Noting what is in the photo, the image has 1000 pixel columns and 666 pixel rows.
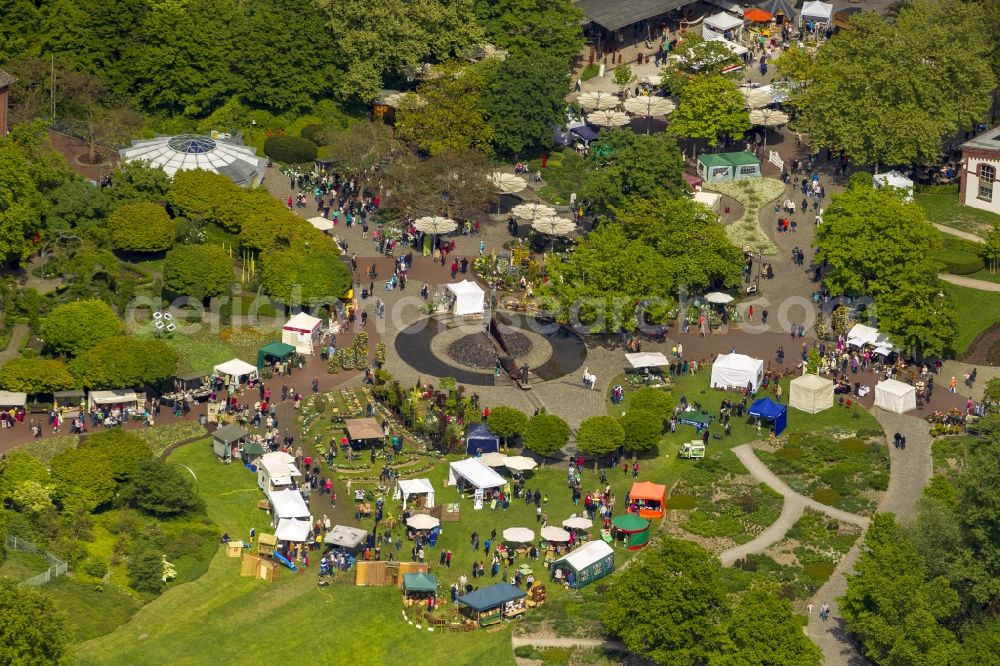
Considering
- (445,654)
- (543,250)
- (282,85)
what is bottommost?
(445,654)

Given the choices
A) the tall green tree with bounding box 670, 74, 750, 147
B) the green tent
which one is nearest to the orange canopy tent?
the green tent

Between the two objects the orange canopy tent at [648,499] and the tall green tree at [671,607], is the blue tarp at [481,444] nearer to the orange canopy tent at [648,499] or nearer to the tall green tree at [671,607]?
the orange canopy tent at [648,499]

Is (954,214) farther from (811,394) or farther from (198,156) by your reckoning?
(198,156)

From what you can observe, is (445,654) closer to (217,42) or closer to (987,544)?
(987,544)

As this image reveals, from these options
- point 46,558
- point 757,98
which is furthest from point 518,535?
point 757,98

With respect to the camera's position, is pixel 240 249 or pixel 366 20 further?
pixel 366 20

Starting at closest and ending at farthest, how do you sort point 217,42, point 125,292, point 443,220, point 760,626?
1. point 760,626
2. point 125,292
3. point 443,220
4. point 217,42

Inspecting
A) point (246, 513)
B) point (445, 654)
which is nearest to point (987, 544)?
point (445, 654)

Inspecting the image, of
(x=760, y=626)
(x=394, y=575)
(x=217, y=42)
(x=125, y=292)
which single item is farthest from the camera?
(x=217, y=42)
